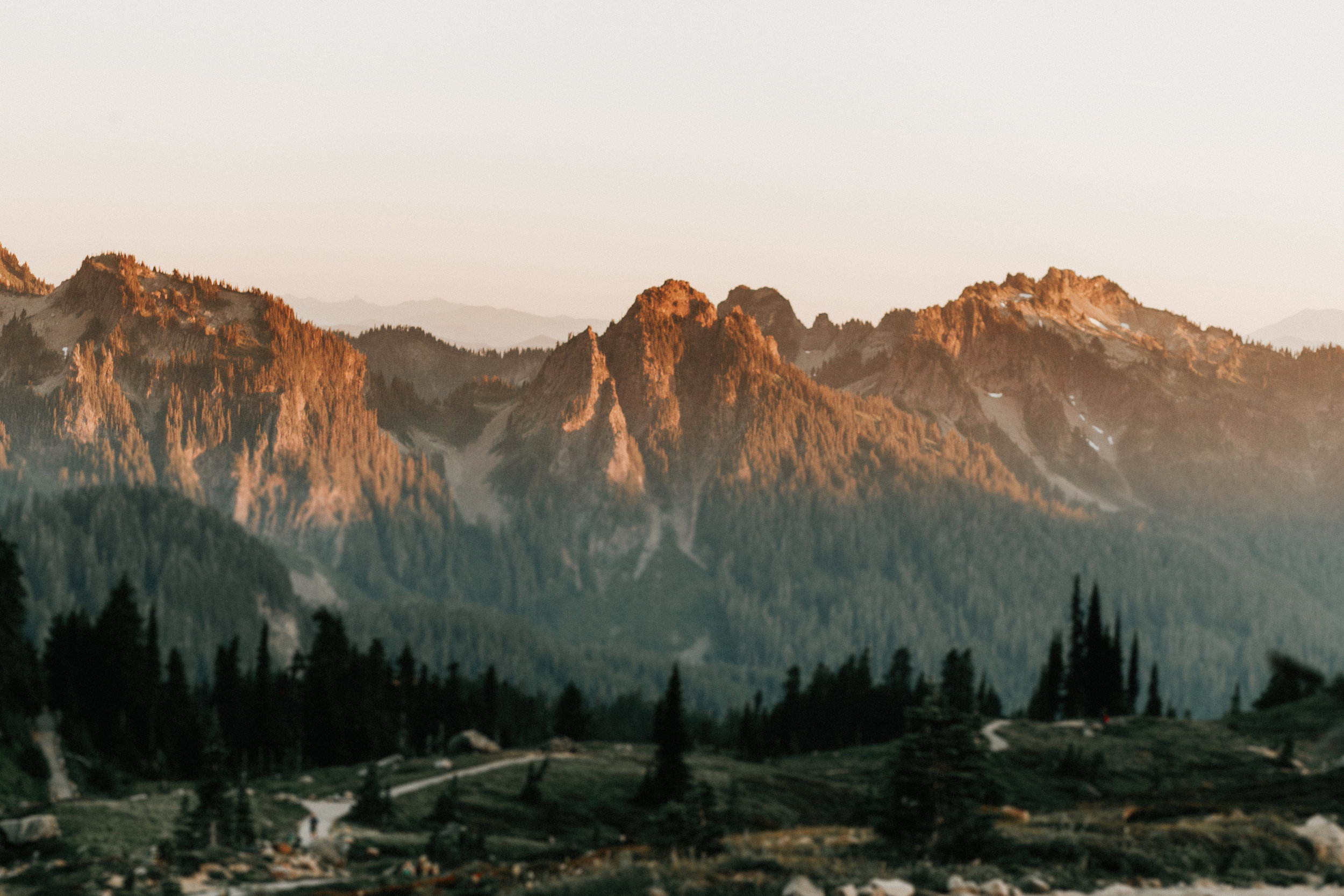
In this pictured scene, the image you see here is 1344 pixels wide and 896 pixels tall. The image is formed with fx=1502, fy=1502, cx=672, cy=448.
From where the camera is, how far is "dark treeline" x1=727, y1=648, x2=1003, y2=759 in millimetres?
171375

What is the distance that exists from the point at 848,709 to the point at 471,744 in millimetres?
72509

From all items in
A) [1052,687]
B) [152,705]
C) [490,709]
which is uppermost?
[1052,687]

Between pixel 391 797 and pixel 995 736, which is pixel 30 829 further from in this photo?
pixel 995 736

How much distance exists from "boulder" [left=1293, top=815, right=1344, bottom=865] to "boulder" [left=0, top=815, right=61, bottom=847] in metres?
45.3

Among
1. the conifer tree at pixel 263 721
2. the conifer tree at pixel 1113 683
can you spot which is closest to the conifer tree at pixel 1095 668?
the conifer tree at pixel 1113 683

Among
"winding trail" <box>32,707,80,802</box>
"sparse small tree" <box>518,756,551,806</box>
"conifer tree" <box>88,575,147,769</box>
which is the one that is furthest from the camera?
"conifer tree" <box>88,575,147,769</box>

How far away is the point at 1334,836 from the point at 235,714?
124 meters

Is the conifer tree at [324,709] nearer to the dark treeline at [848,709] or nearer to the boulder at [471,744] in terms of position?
the boulder at [471,744]

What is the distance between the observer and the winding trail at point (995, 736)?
11607 centimetres

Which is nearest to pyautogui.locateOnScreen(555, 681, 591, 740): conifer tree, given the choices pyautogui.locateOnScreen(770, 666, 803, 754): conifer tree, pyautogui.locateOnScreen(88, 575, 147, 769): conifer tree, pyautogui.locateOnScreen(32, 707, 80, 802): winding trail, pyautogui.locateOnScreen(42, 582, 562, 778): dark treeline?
pyautogui.locateOnScreen(42, 582, 562, 778): dark treeline

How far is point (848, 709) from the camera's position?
182750 millimetres

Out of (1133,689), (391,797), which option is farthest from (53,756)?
(1133,689)

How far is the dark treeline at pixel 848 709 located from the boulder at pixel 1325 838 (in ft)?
395

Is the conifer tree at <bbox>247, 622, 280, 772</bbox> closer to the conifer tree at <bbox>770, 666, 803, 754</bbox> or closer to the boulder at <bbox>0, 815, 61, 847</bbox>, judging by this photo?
the conifer tree at <bbox>770, 666, 803, 754</bbox>
